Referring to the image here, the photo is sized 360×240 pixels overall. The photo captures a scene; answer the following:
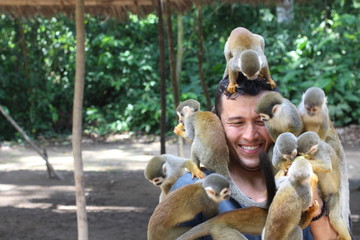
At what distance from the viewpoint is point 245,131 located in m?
2.04

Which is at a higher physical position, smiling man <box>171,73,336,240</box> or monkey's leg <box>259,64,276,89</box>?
monkey's leg <box>259,64,276,89</box>

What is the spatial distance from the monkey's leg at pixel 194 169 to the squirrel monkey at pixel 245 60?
1.17ft

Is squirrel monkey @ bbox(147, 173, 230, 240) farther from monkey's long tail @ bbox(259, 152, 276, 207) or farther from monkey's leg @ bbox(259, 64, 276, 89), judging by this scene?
monkey's leg @ bbox(259, 64, 276, 89)

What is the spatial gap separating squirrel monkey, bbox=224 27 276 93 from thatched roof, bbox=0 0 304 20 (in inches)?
95.8

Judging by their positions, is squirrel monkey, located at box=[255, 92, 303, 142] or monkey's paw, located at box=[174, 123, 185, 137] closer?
squirrel monkey, located at box=[255, 92, 303, 142]

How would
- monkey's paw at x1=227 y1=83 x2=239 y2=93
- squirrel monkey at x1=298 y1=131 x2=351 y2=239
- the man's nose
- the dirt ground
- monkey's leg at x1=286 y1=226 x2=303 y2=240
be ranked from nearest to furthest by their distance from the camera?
1. monkey's leg at x1=286 y1=226 x2=303 y2=240
2. squirrel monkey at x1=298 y1=131 x2=351 y2=239
3. the man's nose
4. monkey's paw at x1=227 y1=83 x2=239 y2=93
5. the dirt ground

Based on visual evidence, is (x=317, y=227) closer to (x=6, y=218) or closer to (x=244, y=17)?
(x=6, y=218)

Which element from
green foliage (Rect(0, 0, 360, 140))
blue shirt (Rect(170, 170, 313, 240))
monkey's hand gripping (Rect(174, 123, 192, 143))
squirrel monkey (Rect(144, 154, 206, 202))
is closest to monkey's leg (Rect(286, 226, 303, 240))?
blue shirt (Rect(170, 170, 313, 240))

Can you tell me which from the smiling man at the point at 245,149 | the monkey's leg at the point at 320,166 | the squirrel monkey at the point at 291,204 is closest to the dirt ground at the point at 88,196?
the smiling man at the point at 245,149

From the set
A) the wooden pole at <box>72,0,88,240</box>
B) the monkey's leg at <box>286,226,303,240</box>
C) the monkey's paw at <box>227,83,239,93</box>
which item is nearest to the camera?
the monkey's leg at <box>286,226,303,240</box>

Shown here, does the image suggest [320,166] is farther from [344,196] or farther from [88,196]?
[88,196]

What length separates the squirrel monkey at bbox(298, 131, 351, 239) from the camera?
190 cm

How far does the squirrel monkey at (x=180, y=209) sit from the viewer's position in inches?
74.0

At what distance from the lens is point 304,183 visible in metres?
1.69
